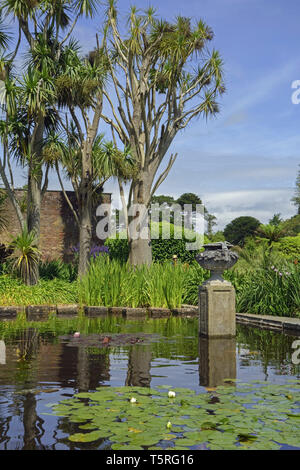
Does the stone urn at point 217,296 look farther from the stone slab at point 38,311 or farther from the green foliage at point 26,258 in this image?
the green foliage at point 26,258

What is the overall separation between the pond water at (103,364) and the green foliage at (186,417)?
173 mm

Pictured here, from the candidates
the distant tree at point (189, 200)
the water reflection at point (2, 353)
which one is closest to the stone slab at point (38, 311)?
the water reflection at point (2, 353)

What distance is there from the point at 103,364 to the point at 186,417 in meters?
2.49

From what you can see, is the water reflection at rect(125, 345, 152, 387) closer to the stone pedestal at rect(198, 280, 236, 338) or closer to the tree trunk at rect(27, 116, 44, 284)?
the stone pedestal at rect(198, 280, 236, 338)

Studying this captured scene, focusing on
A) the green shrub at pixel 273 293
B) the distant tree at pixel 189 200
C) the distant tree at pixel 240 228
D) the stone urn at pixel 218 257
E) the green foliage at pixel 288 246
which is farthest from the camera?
the distant tree at pixel 240 228

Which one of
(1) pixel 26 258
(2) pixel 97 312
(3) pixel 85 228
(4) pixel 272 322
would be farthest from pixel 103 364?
(3) pixel 85 228

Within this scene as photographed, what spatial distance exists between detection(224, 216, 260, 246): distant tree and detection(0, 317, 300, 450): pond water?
50406 mm

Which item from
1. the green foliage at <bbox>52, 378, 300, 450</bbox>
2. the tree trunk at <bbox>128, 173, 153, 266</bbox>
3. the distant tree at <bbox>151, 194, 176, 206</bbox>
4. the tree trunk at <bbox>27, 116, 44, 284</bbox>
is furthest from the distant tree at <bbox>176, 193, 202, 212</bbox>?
the green foliage at <bbox>52, 378, 300, 450</bbox>

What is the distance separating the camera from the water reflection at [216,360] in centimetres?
550

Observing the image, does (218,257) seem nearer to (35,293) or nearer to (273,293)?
(273,293)

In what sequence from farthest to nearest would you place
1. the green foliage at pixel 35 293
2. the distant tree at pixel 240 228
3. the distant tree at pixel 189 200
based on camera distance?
1. the distant tree at pixel 240 228
2. the distant tree at pixel 189 200
3. the green foliage at pixel 35 293

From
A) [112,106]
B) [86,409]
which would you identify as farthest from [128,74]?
[86,409]

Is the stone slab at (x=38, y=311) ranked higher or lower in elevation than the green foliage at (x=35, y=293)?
lower

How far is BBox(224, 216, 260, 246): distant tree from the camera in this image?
59469 millimetres
